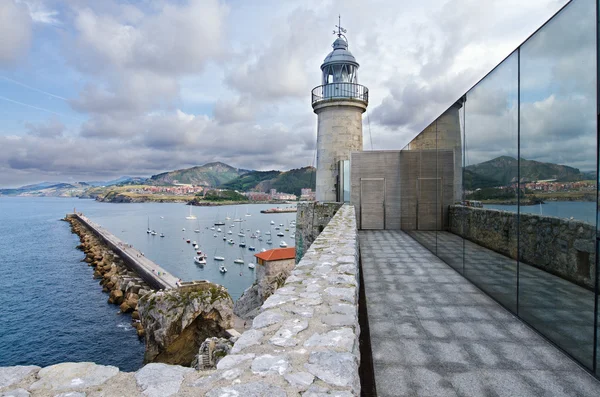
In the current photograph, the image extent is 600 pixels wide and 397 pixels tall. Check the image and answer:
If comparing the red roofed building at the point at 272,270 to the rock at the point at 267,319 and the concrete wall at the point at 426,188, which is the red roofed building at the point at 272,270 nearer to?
the concrete wall at the point at 426,188

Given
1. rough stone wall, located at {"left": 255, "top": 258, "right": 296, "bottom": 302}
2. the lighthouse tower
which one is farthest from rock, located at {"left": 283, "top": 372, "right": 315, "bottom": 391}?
rough stone wall, located at {"left": 255, "top": 258, "right": 296, "bottom": 302}

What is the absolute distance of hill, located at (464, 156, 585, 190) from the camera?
3.06 metres

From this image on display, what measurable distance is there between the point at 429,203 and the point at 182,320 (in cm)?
1613

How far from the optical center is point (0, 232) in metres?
70.3

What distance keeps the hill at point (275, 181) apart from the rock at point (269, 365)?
110 m

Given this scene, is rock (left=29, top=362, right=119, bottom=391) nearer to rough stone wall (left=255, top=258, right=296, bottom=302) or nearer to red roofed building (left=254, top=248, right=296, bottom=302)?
red roofed building (left=254, top=248, right=296, bottom=302)

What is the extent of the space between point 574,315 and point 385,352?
1.66 metres

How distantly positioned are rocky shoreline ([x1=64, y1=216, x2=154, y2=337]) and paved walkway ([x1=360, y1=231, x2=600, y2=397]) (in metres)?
21.6

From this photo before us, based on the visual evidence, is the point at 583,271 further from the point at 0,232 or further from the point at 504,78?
the point at 0,232

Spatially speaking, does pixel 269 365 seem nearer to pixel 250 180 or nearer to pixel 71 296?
pixel 71 296

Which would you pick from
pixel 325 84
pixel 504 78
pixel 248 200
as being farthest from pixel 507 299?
pixel 248 200

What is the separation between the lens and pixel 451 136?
22.6ft

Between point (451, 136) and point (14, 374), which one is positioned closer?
point (14, 374)

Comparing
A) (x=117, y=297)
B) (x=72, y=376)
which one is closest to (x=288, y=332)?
(x=72, y=376)
